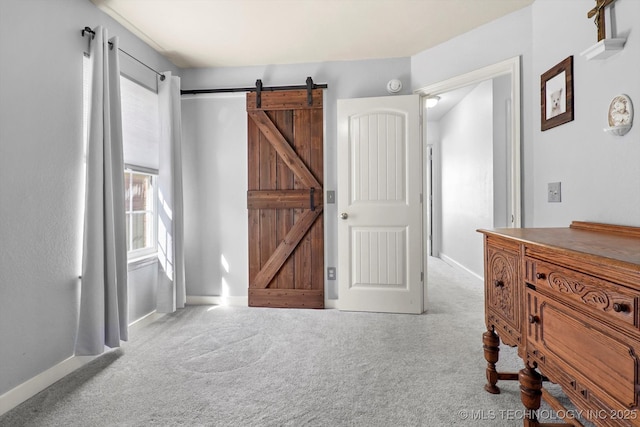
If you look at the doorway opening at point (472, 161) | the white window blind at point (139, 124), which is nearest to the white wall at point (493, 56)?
the doorway opening at point (472, 161)

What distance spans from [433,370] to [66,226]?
245 centimetres

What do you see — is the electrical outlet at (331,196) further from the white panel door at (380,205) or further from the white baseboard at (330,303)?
the white baseboard at (330,303)

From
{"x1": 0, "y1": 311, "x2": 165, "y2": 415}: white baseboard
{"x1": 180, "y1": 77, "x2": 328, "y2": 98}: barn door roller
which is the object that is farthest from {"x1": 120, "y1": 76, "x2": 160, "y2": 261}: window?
{"x1": 0, "y1": 311, "x2": 165, "y2": 415}: white baseboard

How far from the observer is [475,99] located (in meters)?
4.44

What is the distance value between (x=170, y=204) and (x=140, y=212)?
26 cm

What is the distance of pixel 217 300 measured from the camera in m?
3.43

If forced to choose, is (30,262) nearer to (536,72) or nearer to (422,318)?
(422,318)

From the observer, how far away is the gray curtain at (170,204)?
9.62ft

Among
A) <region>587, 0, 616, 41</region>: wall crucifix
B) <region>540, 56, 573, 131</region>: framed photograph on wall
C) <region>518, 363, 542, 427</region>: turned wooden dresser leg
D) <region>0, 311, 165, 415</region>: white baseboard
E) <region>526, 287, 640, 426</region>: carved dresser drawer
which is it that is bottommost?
<region>0, 311, 165, 415</region>: white baseboard

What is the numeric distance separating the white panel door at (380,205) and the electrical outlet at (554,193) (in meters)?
1.10

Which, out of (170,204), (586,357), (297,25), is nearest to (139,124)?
(170,204)

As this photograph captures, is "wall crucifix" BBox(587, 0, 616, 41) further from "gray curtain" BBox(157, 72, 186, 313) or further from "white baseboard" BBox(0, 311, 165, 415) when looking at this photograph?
"white baseboard" BBox(0, 311, 165, 415)

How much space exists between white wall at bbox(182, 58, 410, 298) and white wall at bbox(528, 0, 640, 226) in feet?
5.73

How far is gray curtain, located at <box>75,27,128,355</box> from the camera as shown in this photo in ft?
6.83
